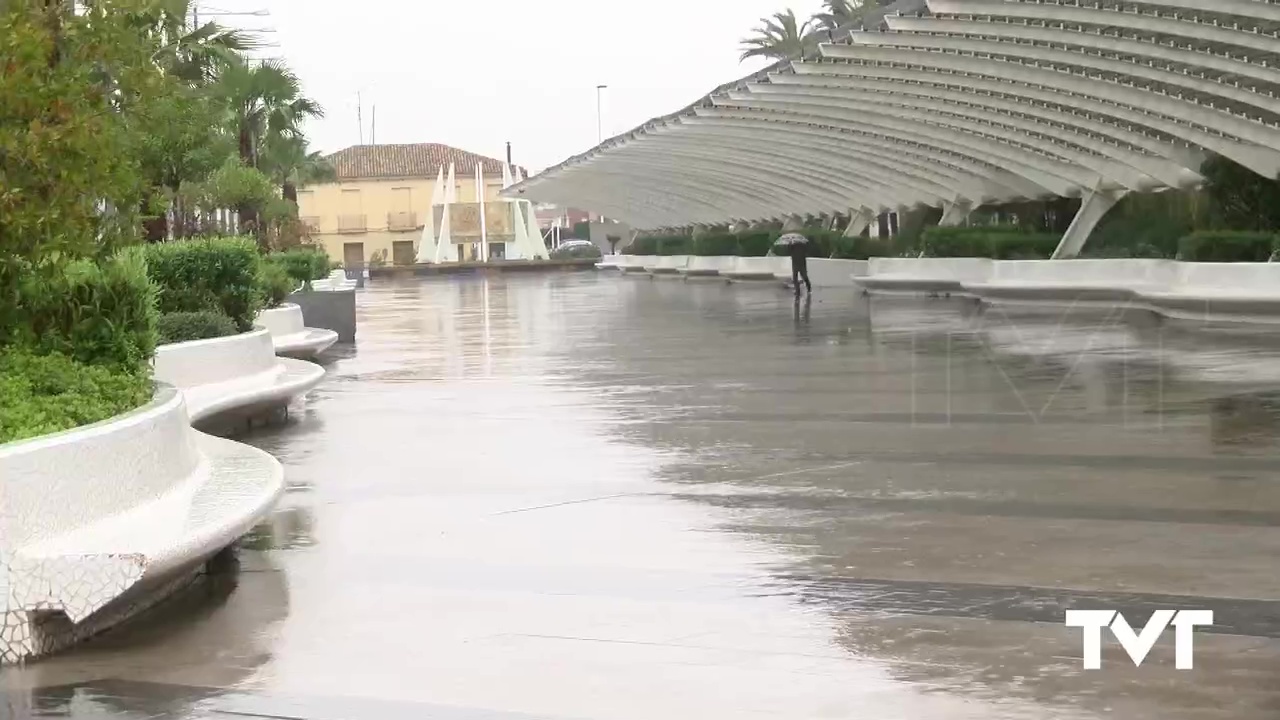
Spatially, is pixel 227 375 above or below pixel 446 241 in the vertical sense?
above

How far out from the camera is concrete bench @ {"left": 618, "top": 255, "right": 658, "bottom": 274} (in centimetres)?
8569

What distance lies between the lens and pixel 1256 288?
27719 mm

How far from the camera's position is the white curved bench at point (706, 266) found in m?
68.5

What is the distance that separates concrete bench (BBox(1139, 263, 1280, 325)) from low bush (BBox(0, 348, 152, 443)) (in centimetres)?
2059

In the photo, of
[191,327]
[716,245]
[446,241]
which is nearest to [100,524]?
[191,327]

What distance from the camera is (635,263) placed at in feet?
293

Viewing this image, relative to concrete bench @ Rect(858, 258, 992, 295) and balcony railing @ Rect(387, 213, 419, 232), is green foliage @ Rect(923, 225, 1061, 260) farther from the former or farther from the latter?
balcony railing @ Rect(387, 213, 419, 232)

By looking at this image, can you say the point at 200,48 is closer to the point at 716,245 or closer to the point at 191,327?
the point at 191,327

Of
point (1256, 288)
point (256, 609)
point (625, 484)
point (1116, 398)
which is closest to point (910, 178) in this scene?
point (1256, 288)

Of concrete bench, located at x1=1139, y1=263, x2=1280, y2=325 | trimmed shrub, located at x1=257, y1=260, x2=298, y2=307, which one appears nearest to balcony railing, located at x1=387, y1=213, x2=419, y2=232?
concrete bench, located at x1=1139, y1=263, x2=1280, y2=325

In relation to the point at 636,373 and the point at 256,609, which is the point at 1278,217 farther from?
the point at 256,609

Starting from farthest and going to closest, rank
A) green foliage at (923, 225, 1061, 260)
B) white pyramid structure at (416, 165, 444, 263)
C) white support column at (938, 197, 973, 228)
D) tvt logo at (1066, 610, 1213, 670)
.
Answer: white pyramid structure at (416, 165, 444, 263) → white support column at (938, 197, 973, 228) → green foliage at (923, 225, 1061, 260) → tvt logo at (1066, 610, 1213, 670)

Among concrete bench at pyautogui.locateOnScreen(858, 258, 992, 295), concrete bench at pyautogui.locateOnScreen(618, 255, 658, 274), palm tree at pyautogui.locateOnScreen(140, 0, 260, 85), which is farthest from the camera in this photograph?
concrete bench at pyautogui.locateOnScreen(618, 255, 658, 274)

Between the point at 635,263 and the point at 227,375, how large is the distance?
73683 millimetres
